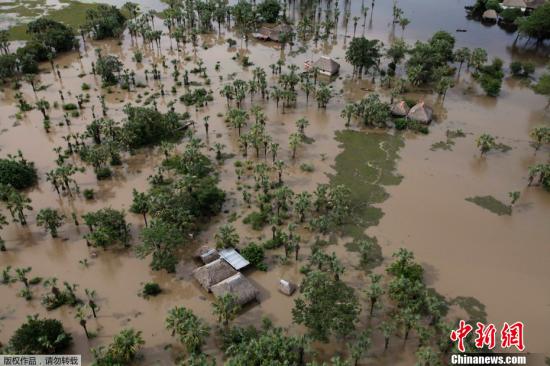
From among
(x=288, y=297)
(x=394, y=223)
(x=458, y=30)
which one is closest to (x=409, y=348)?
(x=288, y=297)

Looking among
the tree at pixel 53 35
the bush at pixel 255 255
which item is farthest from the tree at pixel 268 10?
the bush at pixel 255 255

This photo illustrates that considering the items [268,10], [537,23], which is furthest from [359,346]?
[268,10]

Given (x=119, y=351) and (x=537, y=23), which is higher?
(x=537, y=23)

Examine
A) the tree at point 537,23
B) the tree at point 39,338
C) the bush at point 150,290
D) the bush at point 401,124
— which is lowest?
the bush at point 150,290

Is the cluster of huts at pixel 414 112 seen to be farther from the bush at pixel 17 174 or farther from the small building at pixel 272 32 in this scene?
the bush at pixel 17 174

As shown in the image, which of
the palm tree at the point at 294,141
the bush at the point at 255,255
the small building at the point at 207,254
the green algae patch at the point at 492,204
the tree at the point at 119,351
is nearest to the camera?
the tree at the point at 119,351

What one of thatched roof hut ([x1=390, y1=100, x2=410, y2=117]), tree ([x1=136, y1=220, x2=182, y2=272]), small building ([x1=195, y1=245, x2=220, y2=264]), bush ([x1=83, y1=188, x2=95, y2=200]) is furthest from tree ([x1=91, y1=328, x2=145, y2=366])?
thatched roof hut ([x1=390, y1=100, x2=410, y2=117])

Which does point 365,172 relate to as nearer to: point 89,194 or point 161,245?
point 161,245

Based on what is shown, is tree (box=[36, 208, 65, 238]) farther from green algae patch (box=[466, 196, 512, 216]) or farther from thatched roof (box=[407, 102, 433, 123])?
thatched roof (box=[407, 102, 433, 123])
